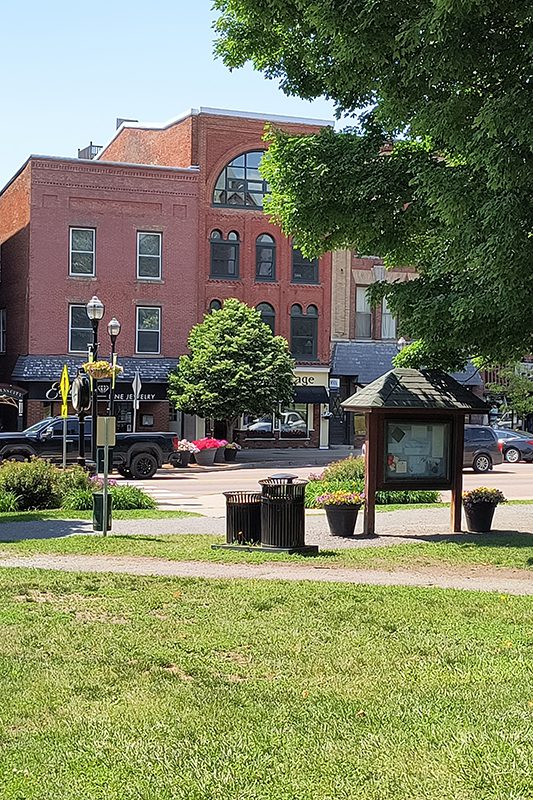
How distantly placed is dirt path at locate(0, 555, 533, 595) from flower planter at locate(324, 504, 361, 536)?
3.99m

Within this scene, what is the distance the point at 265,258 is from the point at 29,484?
32067 millimetres

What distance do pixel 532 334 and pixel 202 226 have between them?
36814 mm

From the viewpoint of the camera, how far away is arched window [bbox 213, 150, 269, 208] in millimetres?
51062

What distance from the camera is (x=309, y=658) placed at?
25.9ft

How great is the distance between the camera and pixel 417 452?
18062 millimetres

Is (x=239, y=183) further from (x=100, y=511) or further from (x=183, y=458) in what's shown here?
(x=100, y=511)

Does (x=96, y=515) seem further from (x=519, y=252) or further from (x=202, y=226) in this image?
(x=202, y=226)

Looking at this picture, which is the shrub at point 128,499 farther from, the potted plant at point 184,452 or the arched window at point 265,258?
the arched window at point 265,258

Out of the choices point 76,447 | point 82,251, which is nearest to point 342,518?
point 76,447

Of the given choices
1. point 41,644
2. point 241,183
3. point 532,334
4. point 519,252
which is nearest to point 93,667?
point 41,644

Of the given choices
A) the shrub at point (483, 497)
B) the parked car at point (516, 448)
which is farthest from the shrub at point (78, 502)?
the parked car at point (516, 448)

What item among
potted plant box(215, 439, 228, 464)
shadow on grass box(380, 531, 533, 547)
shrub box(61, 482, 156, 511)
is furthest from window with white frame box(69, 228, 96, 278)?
shadow on grass box(380, 531, 533, 547)

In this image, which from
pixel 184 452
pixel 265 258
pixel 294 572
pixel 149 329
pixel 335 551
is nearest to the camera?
pixel 294 572

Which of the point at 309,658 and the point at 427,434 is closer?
the point at 309,658
